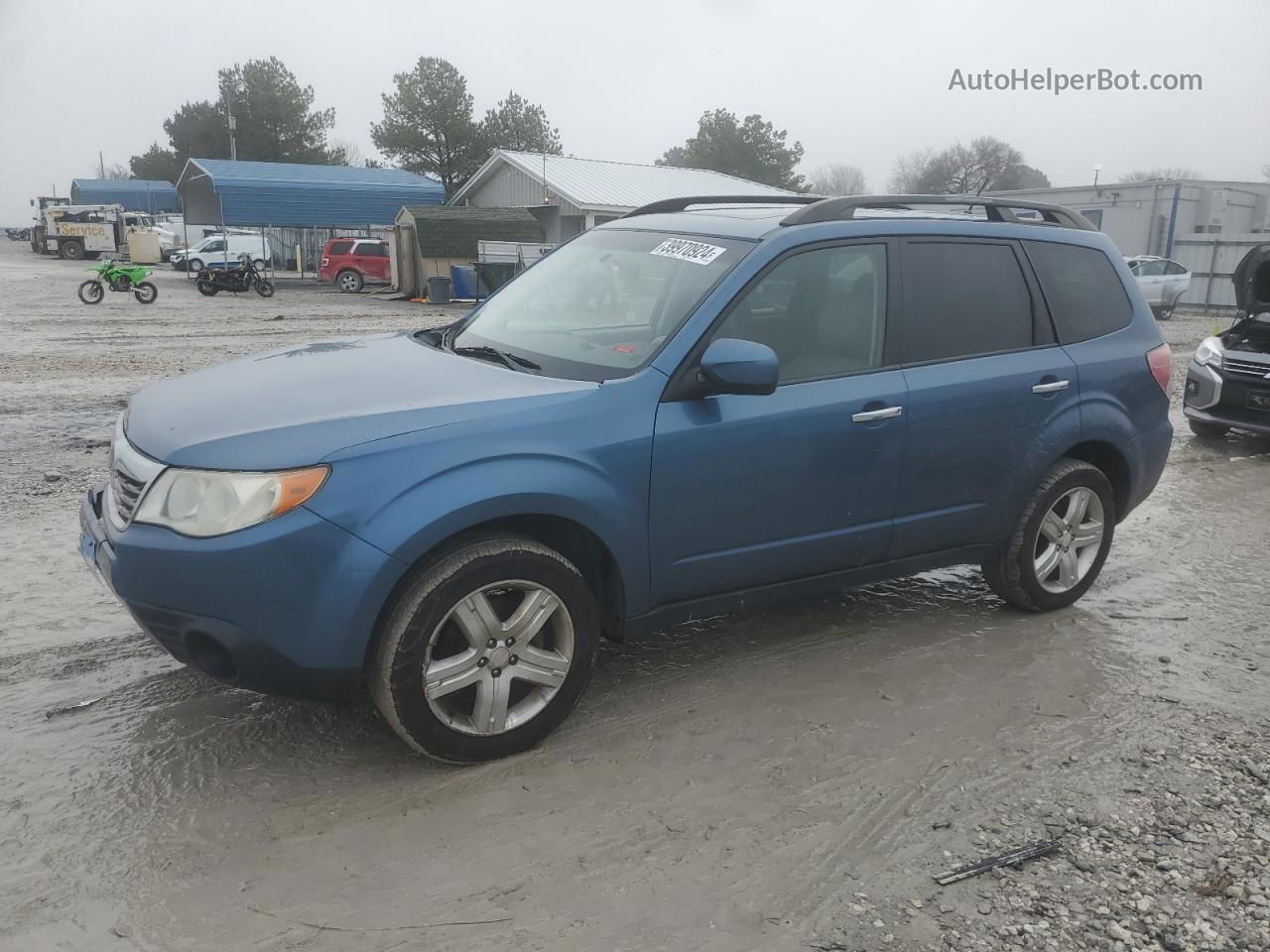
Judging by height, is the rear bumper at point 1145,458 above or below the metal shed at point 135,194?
below

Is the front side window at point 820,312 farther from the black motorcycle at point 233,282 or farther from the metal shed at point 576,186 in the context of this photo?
the metal shed at point 576,186

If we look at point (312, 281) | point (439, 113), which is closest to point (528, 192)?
point (312, 281)

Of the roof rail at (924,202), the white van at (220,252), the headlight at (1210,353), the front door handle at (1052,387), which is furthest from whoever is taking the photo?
the white van at (220,252)

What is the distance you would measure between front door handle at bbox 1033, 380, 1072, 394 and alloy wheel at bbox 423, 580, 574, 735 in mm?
2486

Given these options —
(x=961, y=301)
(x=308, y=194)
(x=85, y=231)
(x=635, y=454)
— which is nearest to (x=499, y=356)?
(x=635, y=454)

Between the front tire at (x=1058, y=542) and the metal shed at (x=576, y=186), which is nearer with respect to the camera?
the front tire at (x=1058, y=542)

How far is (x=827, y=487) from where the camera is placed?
3.99 meters

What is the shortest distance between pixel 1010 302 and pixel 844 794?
2.48m

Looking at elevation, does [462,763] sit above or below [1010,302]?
below

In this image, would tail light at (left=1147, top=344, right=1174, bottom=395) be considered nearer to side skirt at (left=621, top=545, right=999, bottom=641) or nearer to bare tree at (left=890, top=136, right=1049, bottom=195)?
side skirt at (left=621, top=545, right=999, bottom=641)

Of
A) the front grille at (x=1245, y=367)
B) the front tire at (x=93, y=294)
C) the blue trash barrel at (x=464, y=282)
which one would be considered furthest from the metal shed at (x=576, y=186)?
the front grille at (x=1245, y=367)

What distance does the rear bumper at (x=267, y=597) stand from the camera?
2.95 meters

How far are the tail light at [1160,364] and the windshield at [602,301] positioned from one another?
2429 millimetres

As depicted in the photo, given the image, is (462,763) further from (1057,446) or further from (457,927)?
(1057,446)
